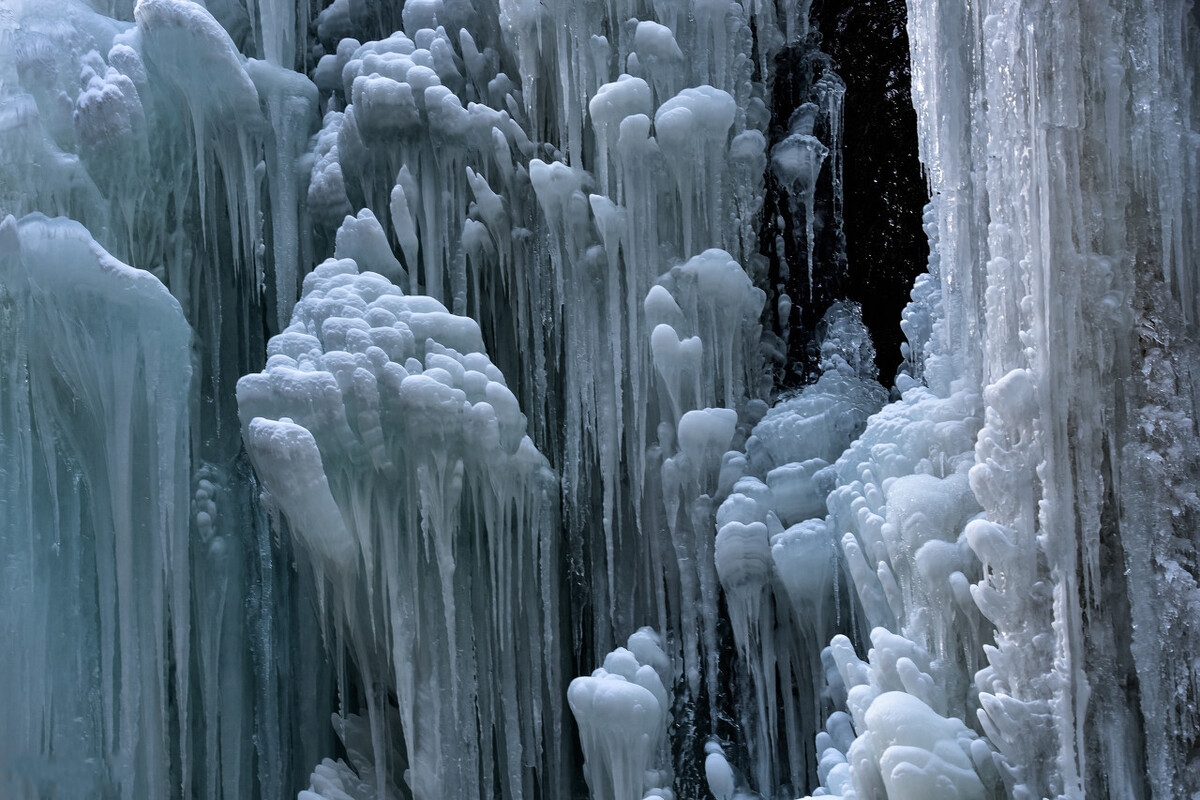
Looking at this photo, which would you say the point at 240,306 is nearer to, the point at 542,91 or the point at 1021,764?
the point at 542,91

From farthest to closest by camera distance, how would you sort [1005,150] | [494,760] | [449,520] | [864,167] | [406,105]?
[864,167], [406,105], [494,760], [449,520], [1005,150]

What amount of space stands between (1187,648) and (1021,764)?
0.68 m

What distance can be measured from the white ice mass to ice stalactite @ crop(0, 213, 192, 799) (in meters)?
0.02

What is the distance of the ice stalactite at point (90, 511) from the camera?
605 centimetres

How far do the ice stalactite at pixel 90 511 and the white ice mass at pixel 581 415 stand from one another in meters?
0.02

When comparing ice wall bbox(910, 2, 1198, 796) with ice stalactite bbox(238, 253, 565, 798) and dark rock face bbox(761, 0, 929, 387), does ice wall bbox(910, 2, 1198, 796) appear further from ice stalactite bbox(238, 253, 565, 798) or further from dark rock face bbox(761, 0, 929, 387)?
dark rock face bbox(761, 0, 929, 387)

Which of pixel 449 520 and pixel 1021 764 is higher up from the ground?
pixel 449 520

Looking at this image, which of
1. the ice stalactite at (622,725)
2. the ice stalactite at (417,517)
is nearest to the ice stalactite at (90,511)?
the ice stalactite at (417,517)

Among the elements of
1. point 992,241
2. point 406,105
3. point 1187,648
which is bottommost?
point 1187,648

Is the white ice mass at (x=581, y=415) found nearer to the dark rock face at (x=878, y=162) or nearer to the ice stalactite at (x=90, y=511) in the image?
the ice stalactite at (x=90, y=511)

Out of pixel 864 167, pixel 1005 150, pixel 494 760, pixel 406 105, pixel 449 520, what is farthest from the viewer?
pixel 864 167

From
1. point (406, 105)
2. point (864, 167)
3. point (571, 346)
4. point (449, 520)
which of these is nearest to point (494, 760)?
point (449, 520)

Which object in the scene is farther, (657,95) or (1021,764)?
(657,95)

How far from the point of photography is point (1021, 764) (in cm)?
450
